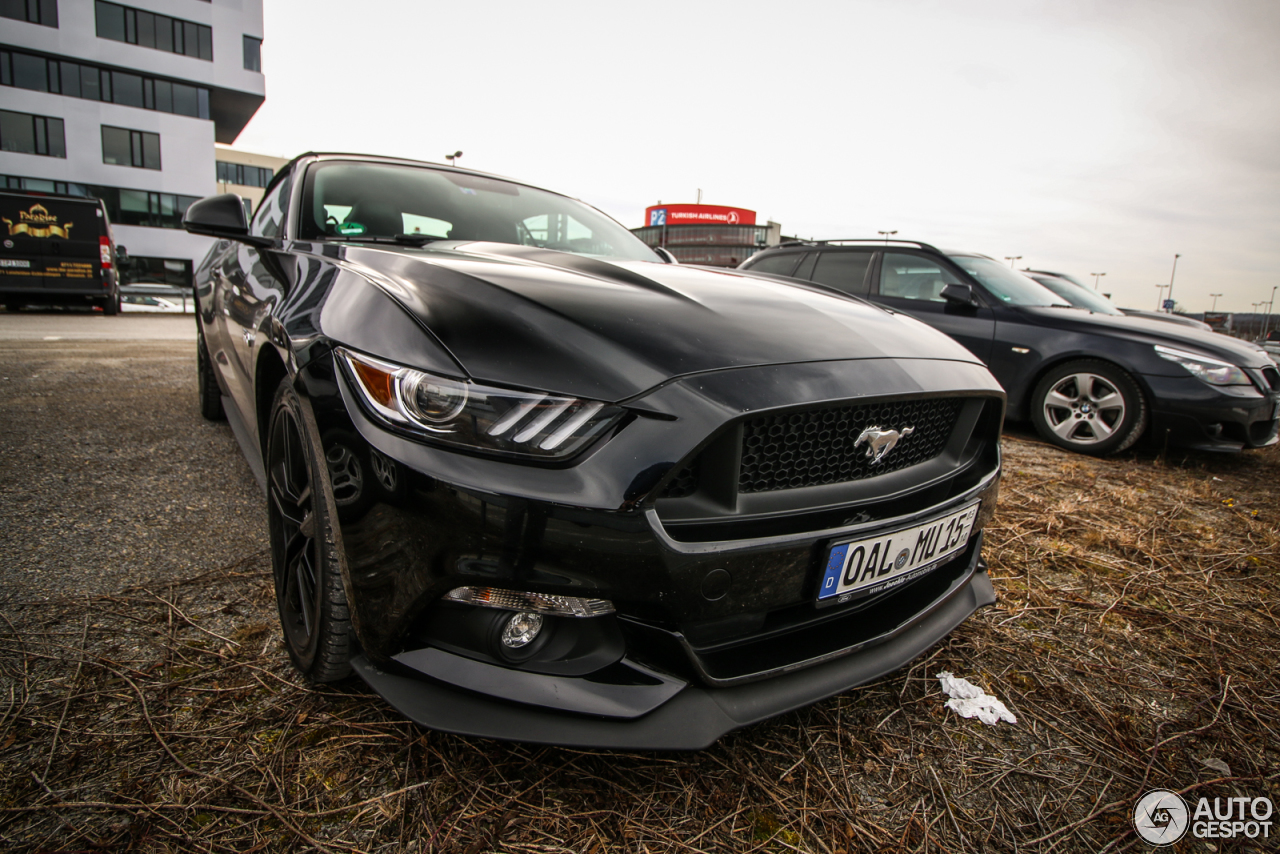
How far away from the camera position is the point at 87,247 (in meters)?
11.6

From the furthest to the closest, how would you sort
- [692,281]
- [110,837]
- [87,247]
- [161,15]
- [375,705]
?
[161,15]
[87,247]
[692,281]
[375,705]
[110,837]

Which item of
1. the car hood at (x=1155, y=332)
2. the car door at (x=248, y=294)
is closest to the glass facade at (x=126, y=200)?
the car door at (x=248, y=294)

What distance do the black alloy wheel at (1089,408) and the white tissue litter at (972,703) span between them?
336 cm

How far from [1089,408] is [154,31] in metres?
38.1

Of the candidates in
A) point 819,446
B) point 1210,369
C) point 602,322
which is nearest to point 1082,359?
point 1210,369

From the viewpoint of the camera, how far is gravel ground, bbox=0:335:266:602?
1.99 metres

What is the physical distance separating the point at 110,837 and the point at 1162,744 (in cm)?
213

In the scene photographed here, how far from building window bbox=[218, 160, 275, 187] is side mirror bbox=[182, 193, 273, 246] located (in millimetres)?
60242

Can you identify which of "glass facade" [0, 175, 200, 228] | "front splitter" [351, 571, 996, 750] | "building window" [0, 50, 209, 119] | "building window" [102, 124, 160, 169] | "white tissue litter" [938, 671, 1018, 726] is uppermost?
"building window" [0, 50, 209, 119]

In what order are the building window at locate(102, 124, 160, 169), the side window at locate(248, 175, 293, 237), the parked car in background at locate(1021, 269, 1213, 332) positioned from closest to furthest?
the side window at locate(248, 175, 293, 237), the parked car in background at locate(1021, 269, 1213, 332), the building window at locate(102, 124, 160, 169)

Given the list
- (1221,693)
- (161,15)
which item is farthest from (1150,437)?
(161,15)

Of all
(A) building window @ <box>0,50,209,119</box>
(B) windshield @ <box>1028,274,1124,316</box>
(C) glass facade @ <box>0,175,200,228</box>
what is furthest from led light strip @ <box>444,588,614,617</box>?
(A) building window @ <box>0,50,209,119</box>

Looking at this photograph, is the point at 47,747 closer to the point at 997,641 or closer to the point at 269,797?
the point at 269,797

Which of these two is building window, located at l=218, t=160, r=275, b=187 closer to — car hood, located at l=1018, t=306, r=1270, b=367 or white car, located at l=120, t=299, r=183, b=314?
white car, located at l=120, t=299, r=183, b=314
